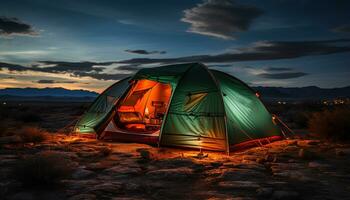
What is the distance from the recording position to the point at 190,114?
1224cm

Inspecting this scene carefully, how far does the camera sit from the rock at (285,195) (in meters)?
6.49

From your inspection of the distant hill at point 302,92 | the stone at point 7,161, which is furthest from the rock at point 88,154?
the distant hill at point 302,92

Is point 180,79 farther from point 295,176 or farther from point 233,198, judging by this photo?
point 233,198

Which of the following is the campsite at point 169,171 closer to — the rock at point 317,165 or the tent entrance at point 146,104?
the rock at point 317,165

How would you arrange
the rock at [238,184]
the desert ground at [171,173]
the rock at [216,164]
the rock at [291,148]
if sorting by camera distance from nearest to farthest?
the desert ground at [171,173], the rock at [238,184], the rock at [216,164], the rock at [291,148]

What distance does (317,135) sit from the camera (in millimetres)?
14859

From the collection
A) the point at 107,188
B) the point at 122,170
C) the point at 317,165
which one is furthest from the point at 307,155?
the point at 107,188

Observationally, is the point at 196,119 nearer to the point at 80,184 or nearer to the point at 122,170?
the point at 122,170

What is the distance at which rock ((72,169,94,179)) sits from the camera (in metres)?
8.11

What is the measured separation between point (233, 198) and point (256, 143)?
661cm

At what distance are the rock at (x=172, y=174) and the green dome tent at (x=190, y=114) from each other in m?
2.94

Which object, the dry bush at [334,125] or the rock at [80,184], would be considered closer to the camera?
the rock at [80,184]

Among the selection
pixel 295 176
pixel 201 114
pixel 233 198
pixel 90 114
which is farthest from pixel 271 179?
pixel 90 114

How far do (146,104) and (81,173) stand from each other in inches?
327
